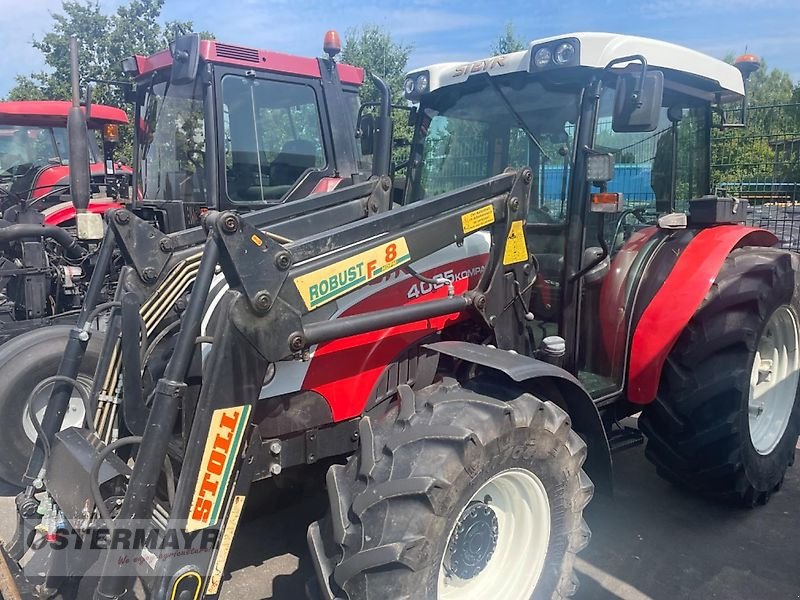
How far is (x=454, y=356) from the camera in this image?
2562mm

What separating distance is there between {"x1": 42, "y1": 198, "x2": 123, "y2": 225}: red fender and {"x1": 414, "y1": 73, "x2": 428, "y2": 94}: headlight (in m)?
4.60

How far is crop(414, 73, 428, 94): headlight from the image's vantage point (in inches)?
142

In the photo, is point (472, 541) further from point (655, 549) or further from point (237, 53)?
point (237, 53)

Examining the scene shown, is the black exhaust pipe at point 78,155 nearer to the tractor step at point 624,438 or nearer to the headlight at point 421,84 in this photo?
the headlight at point 421,84

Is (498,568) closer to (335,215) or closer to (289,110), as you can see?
(335,215)

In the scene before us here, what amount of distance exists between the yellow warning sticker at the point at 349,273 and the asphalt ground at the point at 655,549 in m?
1.50

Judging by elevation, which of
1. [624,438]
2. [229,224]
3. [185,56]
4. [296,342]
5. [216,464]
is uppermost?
[185,56]

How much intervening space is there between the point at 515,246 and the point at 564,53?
0.87 meters

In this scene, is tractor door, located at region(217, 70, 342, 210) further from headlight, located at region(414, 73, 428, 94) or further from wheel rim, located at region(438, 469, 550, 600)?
wheel rim, located at region(438, 469, 550, 600)

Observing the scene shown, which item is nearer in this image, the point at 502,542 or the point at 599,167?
the point at 502,542

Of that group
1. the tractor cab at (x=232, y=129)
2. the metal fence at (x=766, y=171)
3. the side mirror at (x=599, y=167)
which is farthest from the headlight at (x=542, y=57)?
the metal fence at (x=766, y=171)

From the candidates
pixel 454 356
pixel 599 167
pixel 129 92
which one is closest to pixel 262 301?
pixel 454 356

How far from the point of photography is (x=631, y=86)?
9.09 ft

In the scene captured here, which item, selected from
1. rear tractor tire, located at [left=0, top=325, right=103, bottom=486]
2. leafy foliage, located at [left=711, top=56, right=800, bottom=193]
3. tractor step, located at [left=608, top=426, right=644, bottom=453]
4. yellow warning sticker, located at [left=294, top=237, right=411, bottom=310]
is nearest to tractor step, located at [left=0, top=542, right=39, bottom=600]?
yellow warning sticker, located at [left=294, top=237, right=411, bottom=310]
